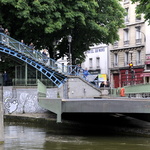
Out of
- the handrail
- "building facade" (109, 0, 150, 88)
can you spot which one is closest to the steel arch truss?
the handrail

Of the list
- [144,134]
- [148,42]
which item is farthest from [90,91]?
[148,42]

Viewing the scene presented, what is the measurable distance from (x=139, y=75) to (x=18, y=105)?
29.0 metres

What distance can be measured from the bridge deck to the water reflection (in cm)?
164

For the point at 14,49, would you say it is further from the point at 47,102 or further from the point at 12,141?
the point at 12,141

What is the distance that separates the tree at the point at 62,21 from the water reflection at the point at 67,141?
13.2 meters

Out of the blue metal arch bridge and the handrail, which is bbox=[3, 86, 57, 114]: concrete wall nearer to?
the blue metal arch bridge

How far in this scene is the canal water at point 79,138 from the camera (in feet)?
72.1

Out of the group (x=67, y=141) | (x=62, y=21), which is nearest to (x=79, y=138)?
(x=67, y=141)

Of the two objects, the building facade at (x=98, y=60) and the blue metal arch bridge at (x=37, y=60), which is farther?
the building facade at (x=98, y=60)

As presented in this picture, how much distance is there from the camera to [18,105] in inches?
1502

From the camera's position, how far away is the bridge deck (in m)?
23.6

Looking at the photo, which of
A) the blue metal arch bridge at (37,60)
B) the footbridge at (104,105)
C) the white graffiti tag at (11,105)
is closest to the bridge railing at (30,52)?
the blue metal arch bridge at (37,60)

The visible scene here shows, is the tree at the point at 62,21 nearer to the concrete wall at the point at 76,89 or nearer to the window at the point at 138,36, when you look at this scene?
the concrete wall at the point at 76,89

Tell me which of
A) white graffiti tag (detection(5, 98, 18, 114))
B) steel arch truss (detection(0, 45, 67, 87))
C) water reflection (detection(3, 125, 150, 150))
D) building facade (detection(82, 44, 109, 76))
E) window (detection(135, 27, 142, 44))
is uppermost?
window (detection(135, 27, 142, 44))
